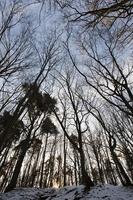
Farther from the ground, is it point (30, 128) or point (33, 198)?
point (30, 128)

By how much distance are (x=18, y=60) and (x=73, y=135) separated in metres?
16.6

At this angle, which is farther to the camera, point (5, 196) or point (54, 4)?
point (5, 196)

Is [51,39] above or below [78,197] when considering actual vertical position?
above

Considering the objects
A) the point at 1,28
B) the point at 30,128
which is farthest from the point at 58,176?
the point at 1,28

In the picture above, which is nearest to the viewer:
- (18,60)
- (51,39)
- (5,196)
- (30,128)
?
(18,60)

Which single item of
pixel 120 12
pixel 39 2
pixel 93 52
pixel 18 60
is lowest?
pixel 120 12

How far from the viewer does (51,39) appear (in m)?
13.1

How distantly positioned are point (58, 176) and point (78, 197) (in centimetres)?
2070

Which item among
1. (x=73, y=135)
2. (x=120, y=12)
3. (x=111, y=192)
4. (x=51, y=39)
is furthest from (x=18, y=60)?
(x=73, y=135)

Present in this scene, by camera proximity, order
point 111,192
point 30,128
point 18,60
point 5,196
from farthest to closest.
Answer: point 30,128
point 5,196
point 111,192
point 18,60

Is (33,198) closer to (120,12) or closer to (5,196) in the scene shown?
(5,196)

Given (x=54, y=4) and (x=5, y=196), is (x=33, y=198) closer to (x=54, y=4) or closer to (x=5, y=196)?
(x=5, y=196)

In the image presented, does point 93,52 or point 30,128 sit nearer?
point 93,52

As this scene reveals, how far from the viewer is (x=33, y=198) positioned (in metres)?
10.1
